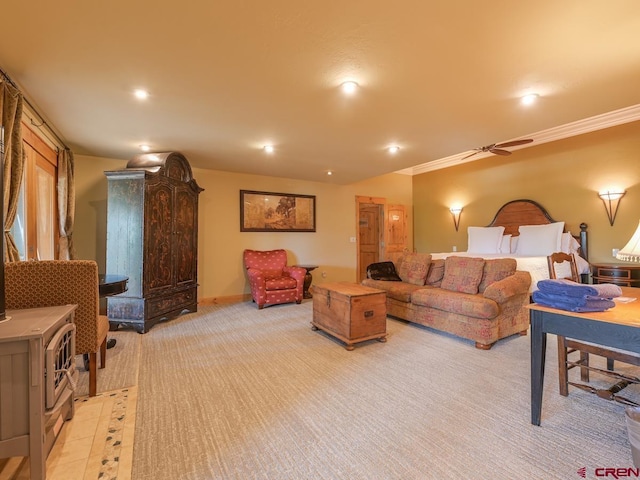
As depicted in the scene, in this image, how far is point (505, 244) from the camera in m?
5.72

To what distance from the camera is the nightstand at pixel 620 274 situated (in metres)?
4.01

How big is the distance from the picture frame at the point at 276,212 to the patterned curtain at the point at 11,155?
11.2ft

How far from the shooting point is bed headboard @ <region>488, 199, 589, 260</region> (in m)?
5.40

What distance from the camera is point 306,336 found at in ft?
11.6

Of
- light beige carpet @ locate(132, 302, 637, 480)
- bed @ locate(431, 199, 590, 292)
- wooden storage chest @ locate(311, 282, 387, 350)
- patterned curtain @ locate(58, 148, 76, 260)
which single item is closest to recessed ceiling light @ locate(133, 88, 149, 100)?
patterned curtain @ locate(58, 148, 76, 260)

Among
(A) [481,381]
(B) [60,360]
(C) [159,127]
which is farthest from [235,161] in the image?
(A) [481,381]

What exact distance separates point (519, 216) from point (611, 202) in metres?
1.31

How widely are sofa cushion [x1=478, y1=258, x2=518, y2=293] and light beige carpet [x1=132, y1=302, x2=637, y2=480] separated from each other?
0.75 metres

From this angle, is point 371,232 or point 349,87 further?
point 371,232

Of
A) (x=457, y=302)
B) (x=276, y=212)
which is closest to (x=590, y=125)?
(x=457, y=302)

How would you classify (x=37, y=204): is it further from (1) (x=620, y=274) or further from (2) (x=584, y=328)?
(1) (x=620, y=274)

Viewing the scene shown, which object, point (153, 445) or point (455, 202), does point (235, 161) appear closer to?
point (153, 445)

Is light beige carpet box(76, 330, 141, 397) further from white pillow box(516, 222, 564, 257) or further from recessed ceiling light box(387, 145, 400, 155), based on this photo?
white pillow box(516, 222, 564, 257)

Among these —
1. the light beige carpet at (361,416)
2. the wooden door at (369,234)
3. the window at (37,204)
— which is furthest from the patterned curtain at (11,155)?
the wooden door at (369,234)
